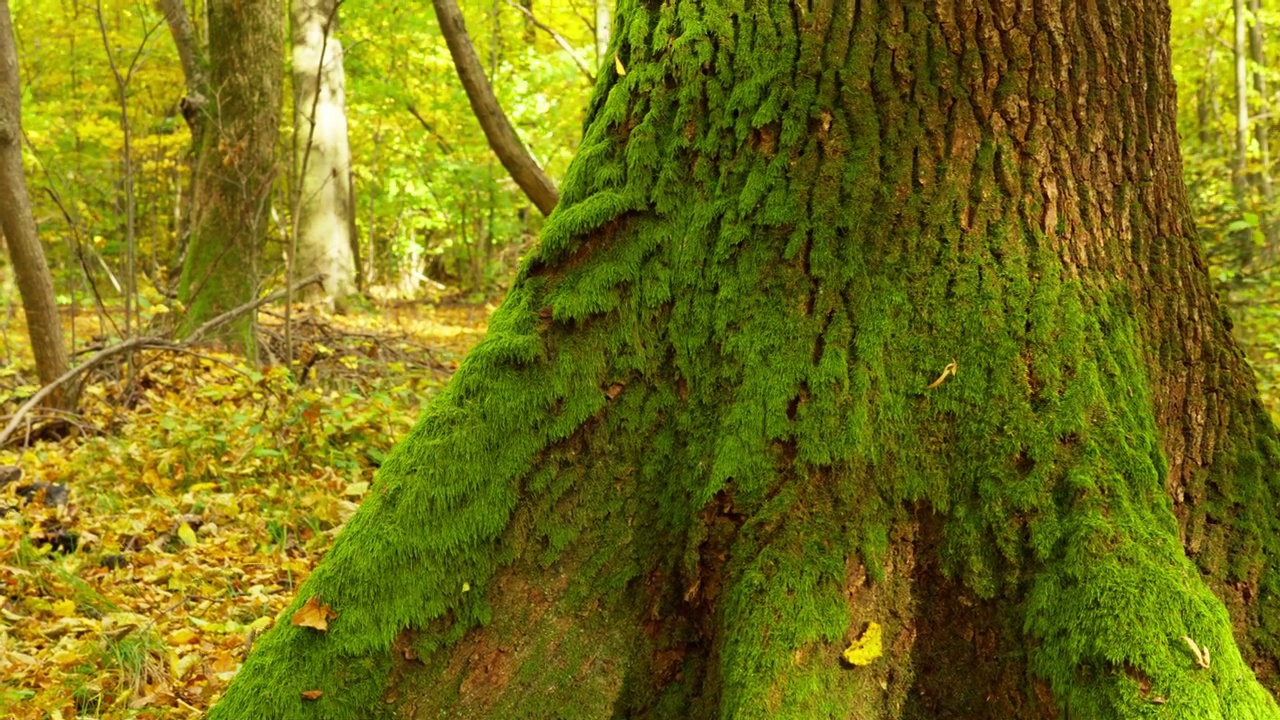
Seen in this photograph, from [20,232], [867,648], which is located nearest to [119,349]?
[20,232]

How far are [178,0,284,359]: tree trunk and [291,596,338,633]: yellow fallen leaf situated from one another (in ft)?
19.3

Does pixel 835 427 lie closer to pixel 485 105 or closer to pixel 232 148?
pixel 485 105

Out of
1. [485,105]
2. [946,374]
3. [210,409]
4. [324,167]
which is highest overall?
[324,167]

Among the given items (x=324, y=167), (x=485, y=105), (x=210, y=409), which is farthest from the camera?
(x=324, y=167)

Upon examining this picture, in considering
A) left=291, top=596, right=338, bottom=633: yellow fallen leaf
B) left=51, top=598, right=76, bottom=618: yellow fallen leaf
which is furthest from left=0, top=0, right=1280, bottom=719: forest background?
left=291, top=596, right=338, bottom=633: yellow fallen leaf

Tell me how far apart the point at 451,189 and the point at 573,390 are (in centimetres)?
1535

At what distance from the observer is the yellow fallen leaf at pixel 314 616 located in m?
2.11

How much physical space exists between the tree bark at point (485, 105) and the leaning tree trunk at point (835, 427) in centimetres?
328

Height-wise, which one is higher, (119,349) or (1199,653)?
(119,349)

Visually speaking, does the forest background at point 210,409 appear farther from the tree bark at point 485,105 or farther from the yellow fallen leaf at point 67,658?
the tree bark at point 485,105

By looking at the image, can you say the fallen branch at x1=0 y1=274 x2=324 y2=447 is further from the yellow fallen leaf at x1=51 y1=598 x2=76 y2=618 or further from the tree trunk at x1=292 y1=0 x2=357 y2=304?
the tree trunk at x1=292 y1=0 x2=357 y2=304

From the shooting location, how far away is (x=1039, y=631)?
1.99m

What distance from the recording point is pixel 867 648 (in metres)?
2.05

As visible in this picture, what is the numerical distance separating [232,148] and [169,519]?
3896 mm
